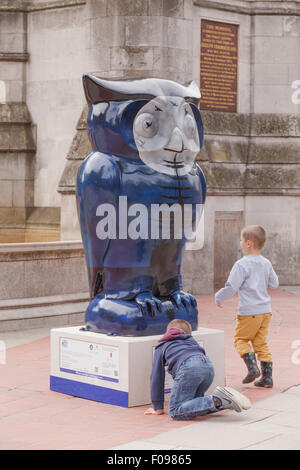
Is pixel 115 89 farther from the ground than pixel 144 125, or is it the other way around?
pixel 115 89

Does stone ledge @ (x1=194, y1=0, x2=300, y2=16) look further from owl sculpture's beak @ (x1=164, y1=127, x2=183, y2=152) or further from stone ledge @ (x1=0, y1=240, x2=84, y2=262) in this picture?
owl sculpture's beak @ (x1=164, y1=127, x2=183, y2=152)

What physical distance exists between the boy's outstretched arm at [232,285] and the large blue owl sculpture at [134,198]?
303mm

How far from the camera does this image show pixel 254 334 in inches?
273

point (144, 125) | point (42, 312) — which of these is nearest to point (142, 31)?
point (42, 312)

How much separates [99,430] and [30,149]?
9.03 m

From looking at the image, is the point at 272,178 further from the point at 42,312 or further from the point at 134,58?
the point at 42,312

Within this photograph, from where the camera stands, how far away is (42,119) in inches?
554

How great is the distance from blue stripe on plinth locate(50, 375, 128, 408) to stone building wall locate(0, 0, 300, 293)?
6032 mm

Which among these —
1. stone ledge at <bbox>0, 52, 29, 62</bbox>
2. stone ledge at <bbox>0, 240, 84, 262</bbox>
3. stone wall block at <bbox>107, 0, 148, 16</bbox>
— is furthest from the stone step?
stone ledge at <bbox>0, 52, 29, 62</bbox>

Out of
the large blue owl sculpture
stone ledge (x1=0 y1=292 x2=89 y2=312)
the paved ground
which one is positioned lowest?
the paved ground

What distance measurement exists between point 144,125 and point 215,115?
7439 millimetres

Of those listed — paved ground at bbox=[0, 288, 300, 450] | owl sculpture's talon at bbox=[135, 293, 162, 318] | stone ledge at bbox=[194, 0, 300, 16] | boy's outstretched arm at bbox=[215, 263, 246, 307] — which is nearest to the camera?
paved ground at bbox=[0, 288, 300, 450]

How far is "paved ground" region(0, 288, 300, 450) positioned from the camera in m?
5.24

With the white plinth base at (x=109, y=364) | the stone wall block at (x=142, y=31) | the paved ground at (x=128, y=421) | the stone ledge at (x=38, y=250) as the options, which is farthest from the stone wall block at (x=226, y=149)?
the white plinth base at (x=109, y=364)
